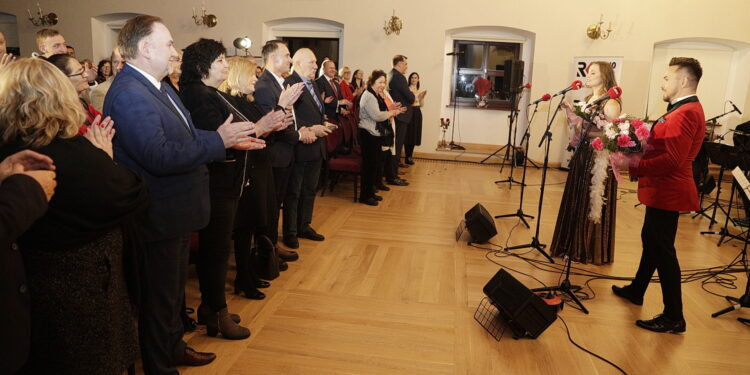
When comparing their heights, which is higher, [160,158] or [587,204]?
[160,158]

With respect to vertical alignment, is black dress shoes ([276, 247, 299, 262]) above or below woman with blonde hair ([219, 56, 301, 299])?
below

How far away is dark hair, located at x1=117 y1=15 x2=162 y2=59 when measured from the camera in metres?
1.86

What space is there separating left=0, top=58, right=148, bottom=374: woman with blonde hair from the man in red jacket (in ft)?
9.15

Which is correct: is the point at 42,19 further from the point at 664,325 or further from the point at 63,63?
the point at 664,325

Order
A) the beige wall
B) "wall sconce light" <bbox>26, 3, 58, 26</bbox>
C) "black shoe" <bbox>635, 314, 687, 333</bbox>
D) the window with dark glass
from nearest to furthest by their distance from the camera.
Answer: "black shoe" <bbox>635, 314, 687, 333</bbox>
the beige wall
the window with dark glass
"wall sconce light" <bbox>26, 3, 58, 26</bbox>

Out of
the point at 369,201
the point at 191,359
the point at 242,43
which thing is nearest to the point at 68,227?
the point at 191,359

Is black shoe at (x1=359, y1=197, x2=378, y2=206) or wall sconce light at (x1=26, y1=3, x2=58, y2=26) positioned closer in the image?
black shoe at (x1=359, y1=197, x2=378, y2=206)

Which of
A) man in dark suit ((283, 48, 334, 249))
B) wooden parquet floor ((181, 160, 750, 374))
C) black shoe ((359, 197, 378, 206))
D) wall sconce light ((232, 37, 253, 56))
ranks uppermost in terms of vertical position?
wall sconce light ((232, 37, 253, 56))

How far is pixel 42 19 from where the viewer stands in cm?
999

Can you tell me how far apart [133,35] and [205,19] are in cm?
852

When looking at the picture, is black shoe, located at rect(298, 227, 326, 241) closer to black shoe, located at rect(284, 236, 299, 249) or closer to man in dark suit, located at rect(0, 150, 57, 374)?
black shoe, located at rect(284, 236, 299, 249)

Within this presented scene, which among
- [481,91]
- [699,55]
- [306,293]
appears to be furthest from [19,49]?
[699,55]

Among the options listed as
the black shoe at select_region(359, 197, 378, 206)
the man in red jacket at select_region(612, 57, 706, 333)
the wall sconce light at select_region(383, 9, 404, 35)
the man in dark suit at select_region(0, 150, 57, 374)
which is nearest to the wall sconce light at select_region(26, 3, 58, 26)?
the wall sconce light at select_region(383, 9, 404, 35)

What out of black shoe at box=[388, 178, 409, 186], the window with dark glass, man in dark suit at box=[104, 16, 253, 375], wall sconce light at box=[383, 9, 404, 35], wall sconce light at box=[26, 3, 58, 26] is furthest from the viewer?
wall sconce light at box=[26, 3, 58, 26]
